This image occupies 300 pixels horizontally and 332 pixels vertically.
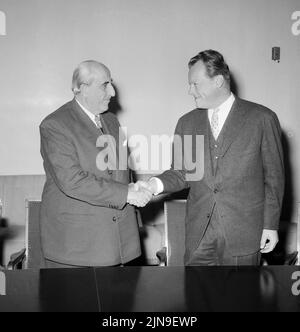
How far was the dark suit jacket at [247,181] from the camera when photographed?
2.21 m

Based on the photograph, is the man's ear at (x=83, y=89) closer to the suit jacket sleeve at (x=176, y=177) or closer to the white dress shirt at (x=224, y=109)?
the suit jacket sleeve at (x=176, y=177)

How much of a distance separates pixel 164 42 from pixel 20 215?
2.08 m

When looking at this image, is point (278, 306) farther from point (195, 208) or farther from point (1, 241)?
point (1, 241)

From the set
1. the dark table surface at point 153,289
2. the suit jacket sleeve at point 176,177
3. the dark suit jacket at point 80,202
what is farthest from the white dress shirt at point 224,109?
the dark table surface at point 153,289

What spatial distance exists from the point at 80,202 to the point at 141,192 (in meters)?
0.35

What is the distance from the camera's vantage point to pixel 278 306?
1442mm

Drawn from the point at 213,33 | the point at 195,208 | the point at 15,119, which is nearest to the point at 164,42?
the point at 213,33

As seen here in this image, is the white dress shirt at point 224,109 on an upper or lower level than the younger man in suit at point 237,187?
upper

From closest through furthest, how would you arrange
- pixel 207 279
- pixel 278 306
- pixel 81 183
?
pixel 278 306 < pixel 207 279 < pixel 81 183

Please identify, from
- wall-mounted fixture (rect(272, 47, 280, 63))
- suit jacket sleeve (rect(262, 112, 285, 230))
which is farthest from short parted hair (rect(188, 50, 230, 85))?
wall-mounted fixture (rect(272, 47, 280, 63))

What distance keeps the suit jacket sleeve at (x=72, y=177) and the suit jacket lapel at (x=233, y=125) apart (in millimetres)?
546

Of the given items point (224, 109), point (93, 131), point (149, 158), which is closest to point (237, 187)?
point (224, 109)

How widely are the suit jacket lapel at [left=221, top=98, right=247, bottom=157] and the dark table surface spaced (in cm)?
66

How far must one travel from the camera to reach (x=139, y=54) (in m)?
4.34
